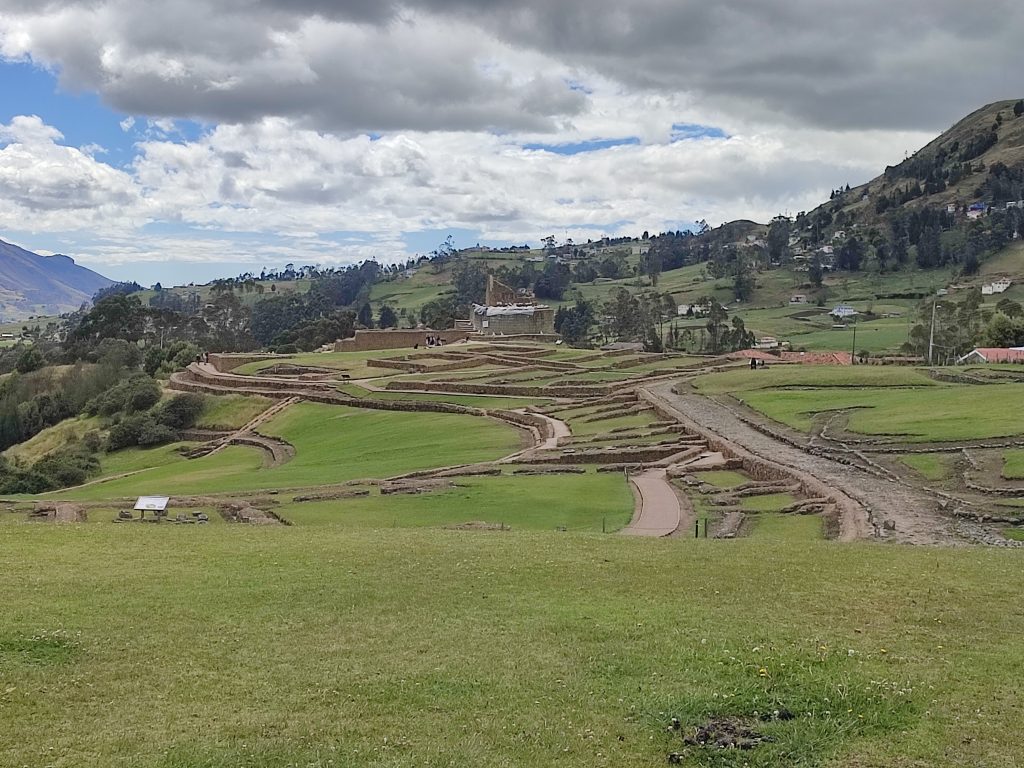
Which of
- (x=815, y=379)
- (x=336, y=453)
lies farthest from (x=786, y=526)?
(x=815, y=379)

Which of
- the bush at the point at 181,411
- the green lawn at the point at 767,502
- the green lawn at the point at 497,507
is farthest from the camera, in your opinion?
the bush at the point at 181,411

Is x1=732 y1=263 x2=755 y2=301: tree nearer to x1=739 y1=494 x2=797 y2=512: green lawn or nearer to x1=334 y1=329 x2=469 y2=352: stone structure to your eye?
x1=334 y1=329 x2=469 y2=352: stone structure

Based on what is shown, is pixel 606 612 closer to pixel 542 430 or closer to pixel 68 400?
pixel 542 430

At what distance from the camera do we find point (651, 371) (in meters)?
69.9

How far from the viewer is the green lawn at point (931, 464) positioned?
28578 millimetres

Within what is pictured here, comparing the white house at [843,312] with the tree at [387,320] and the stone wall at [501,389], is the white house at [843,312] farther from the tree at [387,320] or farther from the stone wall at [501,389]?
the stone wall at [501,389]

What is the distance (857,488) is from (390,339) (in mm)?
83729

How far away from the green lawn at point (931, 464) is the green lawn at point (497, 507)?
29.2 ft

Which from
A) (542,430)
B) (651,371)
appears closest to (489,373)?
(651,371)

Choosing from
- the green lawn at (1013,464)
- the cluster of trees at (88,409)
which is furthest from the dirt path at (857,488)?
the cluster of trees at (88,409)

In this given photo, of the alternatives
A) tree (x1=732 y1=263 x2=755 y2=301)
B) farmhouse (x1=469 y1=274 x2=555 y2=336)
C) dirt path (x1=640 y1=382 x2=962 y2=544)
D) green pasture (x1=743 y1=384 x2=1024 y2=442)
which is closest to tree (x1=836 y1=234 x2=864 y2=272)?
tree (x1=732 y1=263 x2=755 y2=301)

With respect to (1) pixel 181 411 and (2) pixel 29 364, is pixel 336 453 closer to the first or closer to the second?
(1) pixel 181 411

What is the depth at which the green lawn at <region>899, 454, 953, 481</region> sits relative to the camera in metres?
28.6

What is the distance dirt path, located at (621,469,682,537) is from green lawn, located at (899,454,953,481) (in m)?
7.49
